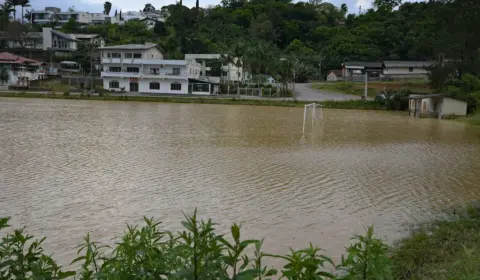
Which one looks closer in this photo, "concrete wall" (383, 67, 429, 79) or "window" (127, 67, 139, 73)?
"window" (127, 67, 139, 73)

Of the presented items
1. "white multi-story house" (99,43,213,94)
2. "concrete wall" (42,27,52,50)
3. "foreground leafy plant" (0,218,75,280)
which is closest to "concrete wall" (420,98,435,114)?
"white multi-story house" (99,43,213,94)

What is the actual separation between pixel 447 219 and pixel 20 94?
4823cm

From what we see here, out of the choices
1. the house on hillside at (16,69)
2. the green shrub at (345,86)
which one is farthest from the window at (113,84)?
the green shrub at (345,86)

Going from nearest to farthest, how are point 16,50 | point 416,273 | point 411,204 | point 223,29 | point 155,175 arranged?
1. point 416,273
2. point 411,204
3. point 155,175
4. point 16,50
5. point 223,29

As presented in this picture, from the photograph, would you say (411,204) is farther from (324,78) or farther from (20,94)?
(324,78)

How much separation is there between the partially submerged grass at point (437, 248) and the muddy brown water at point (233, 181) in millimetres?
685

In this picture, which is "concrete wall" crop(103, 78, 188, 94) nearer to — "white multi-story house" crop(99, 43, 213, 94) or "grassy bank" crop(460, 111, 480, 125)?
"white multi-story house" crop(99, 43, 213, 94)

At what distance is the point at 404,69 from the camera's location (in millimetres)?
67125

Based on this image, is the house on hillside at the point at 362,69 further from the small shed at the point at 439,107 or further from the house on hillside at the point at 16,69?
the house on hillside at the point at 16,69

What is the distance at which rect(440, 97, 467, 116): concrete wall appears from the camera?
35.3 meters

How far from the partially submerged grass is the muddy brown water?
0.69 meters

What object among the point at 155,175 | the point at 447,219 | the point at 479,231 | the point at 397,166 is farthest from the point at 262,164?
the point at 479,231

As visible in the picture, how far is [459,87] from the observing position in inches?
1580

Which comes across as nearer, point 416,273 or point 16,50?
point 416,273
